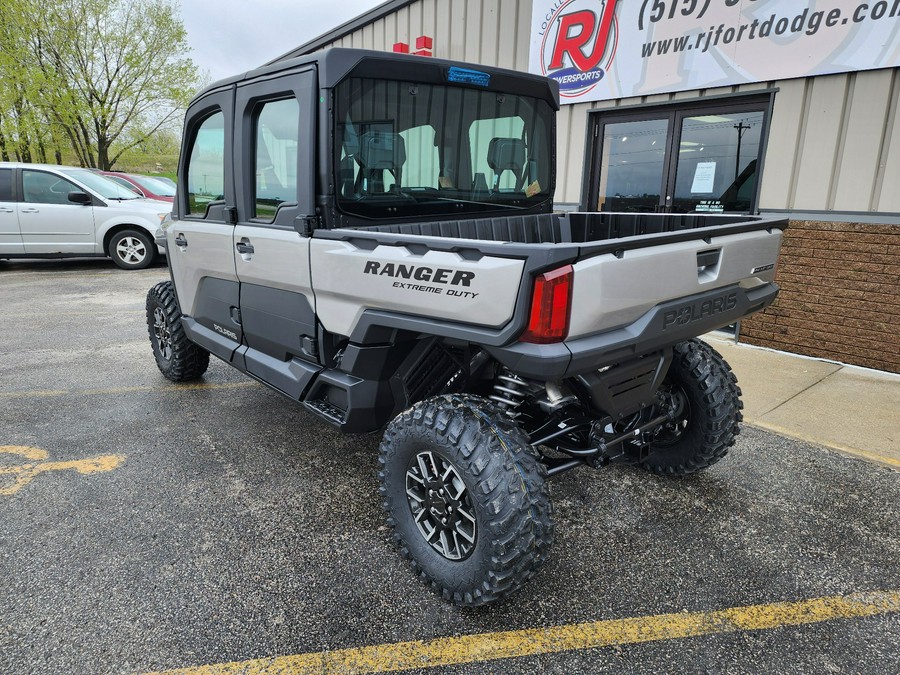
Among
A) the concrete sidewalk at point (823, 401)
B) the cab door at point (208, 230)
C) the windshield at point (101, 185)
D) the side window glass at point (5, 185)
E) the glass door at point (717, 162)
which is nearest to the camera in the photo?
the cab door at point (208, 230)

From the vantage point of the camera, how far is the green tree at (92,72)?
71.7 ft

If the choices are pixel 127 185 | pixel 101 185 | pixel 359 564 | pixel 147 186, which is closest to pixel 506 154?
pixel 359 564

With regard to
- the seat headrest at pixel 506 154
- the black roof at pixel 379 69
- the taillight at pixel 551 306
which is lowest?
the taillight at pixel 551 306

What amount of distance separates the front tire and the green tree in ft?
51.5

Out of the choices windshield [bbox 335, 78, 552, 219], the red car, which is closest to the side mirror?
the red car

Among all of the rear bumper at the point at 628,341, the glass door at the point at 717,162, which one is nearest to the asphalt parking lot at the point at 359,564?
the rear bumper at the point at 628,341

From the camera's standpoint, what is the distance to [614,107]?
673 centimetres

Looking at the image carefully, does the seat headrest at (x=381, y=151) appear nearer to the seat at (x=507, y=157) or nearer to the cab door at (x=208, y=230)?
the seat at (x=507, y=157)

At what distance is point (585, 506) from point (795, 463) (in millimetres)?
1471

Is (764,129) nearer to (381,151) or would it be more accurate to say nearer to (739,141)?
(739,141)

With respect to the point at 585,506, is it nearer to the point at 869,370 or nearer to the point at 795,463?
the point at 795,463

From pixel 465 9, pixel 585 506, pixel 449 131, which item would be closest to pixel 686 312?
pixel 585 506

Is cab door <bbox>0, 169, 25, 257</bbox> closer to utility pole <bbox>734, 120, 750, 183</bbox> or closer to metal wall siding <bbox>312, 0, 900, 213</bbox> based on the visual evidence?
metal wall siding <bbox>312, 0, 900, 213</bbox>

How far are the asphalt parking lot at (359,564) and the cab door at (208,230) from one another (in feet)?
2.49
